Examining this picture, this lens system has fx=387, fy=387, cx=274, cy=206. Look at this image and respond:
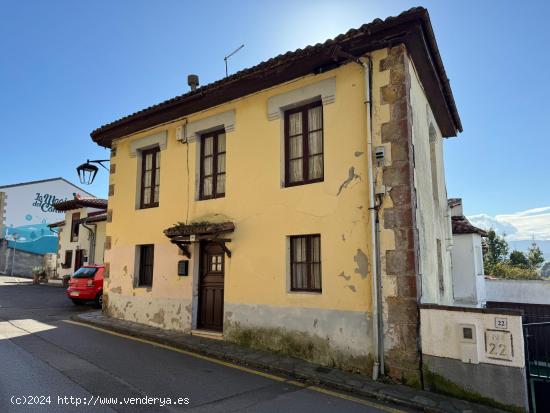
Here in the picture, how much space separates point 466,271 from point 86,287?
1248 cm

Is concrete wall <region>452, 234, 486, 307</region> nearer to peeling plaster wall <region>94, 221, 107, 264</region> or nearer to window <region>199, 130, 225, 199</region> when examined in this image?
window <region>199, 130, 225, 199</region>

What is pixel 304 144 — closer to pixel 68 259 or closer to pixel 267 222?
pixel 267 222

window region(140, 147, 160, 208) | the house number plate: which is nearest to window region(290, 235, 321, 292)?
the house number plate

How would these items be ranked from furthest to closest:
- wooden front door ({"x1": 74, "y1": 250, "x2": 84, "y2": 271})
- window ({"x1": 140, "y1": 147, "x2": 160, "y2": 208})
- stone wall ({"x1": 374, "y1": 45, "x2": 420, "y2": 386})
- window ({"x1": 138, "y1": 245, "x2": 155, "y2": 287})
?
wooden front door ({"x1": 74, "y1": 250, "x2": 84, "y2": 271}) < window ({"x1": 140, "y1": 147, "x2": 160, "y2": 208}) < window ({"x1": 138, "y1": 245, "x2": 155, "y2": 287}) < stone wall ({"x1": 374, "y1": 45, "x2": 420, "y2": 386})

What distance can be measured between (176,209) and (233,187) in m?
1.95

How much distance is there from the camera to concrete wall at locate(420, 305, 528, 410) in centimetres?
Answer: 488

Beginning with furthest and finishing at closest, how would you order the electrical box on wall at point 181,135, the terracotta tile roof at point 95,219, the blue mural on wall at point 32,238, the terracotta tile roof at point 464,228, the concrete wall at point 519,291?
the blue mural on wall at point 32,238 → the terracotta tile roof at point 95,219 → the concrete wall at point 519,291 → the terracotta tile roof at point 464,228 → the electrical box on wall at point 181,135

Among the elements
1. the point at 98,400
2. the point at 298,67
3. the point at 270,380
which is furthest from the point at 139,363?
the point at 298,67

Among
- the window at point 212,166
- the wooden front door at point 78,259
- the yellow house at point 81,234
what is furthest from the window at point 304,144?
the wooden front door at point 78,259

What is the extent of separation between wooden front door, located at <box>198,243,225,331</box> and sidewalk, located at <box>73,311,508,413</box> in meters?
0.48

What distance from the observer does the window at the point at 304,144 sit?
7449 mm

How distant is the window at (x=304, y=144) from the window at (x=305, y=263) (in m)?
1.12

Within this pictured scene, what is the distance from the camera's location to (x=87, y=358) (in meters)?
6.71

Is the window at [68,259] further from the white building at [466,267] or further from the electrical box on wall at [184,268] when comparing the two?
the white building at [466,267]
